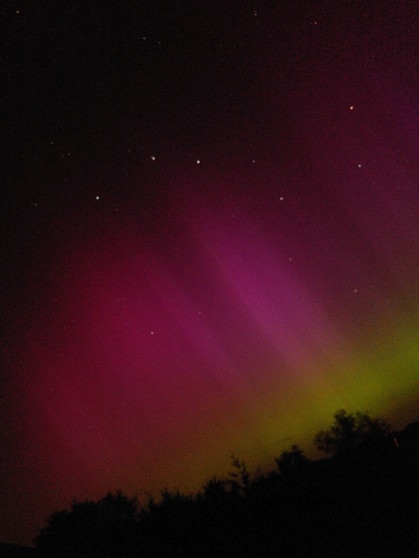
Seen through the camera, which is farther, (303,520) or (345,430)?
(345,430)

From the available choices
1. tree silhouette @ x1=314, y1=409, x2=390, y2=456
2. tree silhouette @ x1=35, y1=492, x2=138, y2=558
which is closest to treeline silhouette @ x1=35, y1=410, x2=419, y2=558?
tree silhouette @ x1=35, y1=492, x2=138, y2=558

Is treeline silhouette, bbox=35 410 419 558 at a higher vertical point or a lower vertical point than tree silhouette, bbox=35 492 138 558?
lower

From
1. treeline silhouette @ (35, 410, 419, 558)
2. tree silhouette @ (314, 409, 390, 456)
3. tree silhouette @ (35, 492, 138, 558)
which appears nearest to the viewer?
treeline silhouette @ (35, 410, 419, 558)

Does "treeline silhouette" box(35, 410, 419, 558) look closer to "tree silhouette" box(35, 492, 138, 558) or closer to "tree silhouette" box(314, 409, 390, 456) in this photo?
"tree silhouette" box(35, 492, 138, 558)

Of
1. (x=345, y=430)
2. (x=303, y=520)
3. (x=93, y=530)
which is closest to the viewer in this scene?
(x=303, y=520)

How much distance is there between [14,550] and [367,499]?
1360 cm

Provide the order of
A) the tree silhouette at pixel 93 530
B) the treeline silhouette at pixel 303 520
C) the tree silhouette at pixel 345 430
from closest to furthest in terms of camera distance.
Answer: the treeline silhouette at pixel 303 520 < the tree silhouette at pixel 93 530 < the tree silhouette at pixel 345 430

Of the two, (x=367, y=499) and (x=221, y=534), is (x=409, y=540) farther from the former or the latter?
(x=221, y=534)

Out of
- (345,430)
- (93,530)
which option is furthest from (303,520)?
(345,430)

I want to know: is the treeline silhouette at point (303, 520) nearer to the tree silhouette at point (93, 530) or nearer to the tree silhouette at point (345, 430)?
the tree silhouette at point (93, 530)

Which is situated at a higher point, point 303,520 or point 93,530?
point 93,530

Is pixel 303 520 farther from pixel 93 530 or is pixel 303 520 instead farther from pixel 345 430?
pixel 345 430

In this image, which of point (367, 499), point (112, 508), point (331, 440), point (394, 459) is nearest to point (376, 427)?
point (331, 440)

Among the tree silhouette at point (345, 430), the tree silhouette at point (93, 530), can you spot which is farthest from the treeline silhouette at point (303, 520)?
the tree silhouette at point (345, 430)
